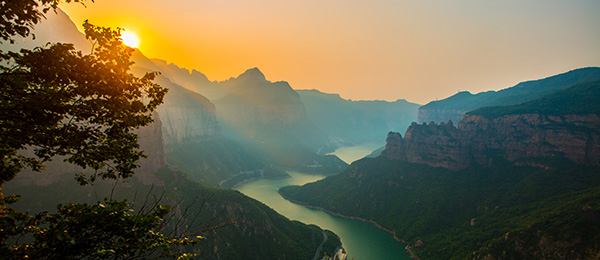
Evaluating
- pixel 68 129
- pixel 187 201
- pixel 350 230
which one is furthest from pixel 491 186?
pixel 68 129

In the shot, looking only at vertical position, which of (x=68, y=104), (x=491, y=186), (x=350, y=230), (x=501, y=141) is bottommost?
(x=350, y=230)

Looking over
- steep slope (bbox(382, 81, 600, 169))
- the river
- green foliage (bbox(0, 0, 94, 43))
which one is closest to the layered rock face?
steep slope (bbox(382, 81, 600, 169))

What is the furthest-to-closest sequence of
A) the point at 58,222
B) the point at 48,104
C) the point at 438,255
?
the point at 438,255
the point at 48,104
the point at 58,222

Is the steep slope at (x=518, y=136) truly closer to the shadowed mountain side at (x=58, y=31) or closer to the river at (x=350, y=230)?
the river at (x=350, y=230)

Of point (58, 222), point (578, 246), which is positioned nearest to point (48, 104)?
point (58, 222)

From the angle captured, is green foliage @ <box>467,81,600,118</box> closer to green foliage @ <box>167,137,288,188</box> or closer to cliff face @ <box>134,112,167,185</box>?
cliff face @ <box>134,112,167,185</box>

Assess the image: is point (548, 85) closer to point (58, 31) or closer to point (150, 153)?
point (150, 153)

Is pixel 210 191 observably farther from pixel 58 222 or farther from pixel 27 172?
pixel 58 222
